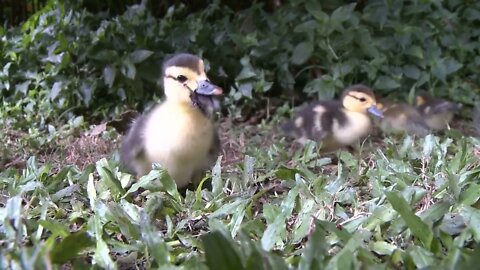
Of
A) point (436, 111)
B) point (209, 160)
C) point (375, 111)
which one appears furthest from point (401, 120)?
point (209, 160)

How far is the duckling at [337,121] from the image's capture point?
362cm

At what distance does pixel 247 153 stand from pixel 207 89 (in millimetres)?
918

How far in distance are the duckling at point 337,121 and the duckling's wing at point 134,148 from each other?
4.33ft

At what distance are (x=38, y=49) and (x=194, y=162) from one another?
2.41 m

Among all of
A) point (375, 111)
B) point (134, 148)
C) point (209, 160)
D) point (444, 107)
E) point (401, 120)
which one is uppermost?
point (134, 148)

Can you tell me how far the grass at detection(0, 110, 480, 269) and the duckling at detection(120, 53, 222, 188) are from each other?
81 millimetres

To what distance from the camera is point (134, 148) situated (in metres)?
2.50

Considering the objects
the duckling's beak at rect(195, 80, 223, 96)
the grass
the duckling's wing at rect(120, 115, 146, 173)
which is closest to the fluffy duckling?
the grass

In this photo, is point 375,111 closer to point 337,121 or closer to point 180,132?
point 337,121

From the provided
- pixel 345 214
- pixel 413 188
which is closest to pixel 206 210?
pixel 345 214

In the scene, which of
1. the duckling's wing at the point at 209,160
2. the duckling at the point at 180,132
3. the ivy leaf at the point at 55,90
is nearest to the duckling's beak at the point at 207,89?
the duckling at the point at 180,132

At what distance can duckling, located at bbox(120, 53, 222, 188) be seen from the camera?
7.97 feet

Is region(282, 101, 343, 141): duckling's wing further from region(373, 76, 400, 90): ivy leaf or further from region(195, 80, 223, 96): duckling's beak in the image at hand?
region(195, 80, 223, 96): duckling's beak

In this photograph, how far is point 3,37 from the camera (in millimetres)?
4738
